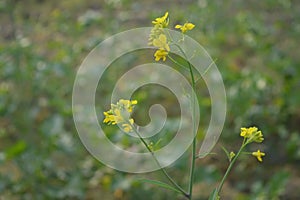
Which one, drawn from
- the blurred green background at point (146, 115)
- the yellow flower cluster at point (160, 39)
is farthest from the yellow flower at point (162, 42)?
the blurred green background at point (146, 115)

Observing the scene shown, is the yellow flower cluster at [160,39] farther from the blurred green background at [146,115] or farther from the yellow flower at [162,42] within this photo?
the blurred green background at [146,115]

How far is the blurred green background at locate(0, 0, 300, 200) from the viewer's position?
2.25m

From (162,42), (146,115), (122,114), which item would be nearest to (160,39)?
(162,42)

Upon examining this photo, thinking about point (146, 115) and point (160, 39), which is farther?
point (146, 115)

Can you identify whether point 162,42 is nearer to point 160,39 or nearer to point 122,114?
point 160,39

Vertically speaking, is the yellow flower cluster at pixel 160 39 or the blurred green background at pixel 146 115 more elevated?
the blurred green background at pixel 146 115

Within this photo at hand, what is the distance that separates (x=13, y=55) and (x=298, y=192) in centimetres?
123

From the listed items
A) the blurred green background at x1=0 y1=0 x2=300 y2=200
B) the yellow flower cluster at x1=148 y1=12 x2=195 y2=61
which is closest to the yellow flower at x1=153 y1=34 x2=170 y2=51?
the yellow flower cluster at x1=148 y1=12 x2=195 y2=61

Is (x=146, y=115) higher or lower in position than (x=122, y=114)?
higher

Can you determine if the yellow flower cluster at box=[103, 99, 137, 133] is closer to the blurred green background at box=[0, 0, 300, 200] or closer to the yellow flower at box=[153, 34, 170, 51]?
the yellow flower at box=[153, 34, 170, 51]

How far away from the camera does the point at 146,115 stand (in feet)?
9.77

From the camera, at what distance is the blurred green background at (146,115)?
7.39 ft

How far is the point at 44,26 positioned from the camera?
4152 millimetres

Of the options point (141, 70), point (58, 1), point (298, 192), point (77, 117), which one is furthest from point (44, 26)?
point (298, 192)
